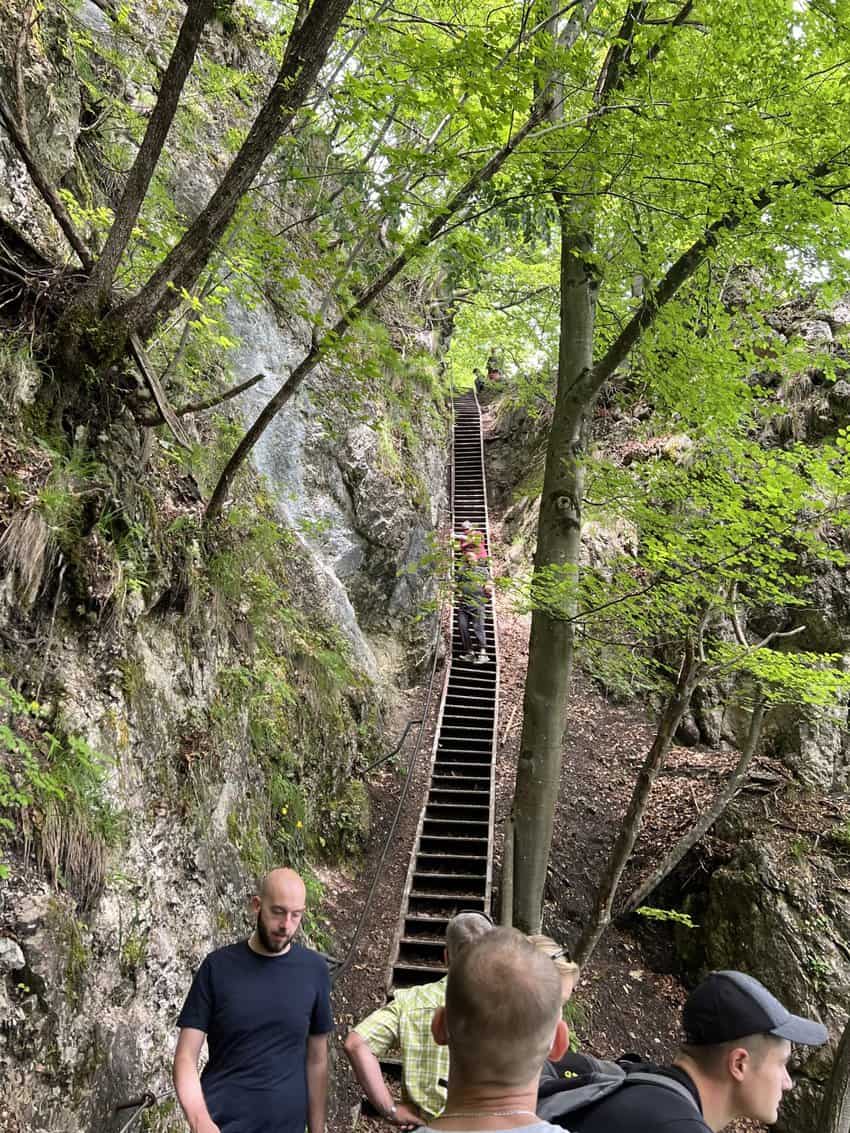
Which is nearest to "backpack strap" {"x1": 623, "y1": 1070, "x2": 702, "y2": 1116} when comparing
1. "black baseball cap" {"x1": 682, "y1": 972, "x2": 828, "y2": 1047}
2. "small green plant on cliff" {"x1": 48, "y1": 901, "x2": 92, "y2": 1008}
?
"black baseball cap" {"x1": 682, "y1": 972, "x2": 828, "y2": 1047}

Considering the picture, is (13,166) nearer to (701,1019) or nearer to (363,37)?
(363,37)

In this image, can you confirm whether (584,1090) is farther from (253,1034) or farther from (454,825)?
(454,825)

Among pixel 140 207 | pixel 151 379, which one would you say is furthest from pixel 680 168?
pixel 151 379

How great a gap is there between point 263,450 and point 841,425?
32.6 feet

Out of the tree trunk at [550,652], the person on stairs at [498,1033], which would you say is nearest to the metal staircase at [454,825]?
the tree trunk at [550,652]

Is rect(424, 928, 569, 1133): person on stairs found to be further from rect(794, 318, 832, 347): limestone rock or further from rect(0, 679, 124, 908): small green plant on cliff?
rect(794, 318, 832, 347): limestone rock

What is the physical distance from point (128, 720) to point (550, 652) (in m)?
3.78

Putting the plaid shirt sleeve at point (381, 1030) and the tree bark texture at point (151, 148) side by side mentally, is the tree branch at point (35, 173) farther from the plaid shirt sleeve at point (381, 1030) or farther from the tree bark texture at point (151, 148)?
the plaid shirt sleeve at point (381, 1030)

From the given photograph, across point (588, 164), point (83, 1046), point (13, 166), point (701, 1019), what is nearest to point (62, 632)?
point (83, 1046)

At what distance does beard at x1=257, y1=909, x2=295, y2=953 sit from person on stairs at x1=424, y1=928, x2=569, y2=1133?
1.64 meters

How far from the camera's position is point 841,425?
11.9 metres

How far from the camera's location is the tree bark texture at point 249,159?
3484mm

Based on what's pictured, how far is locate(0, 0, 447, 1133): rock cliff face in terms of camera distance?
298cm

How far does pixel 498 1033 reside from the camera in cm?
125
